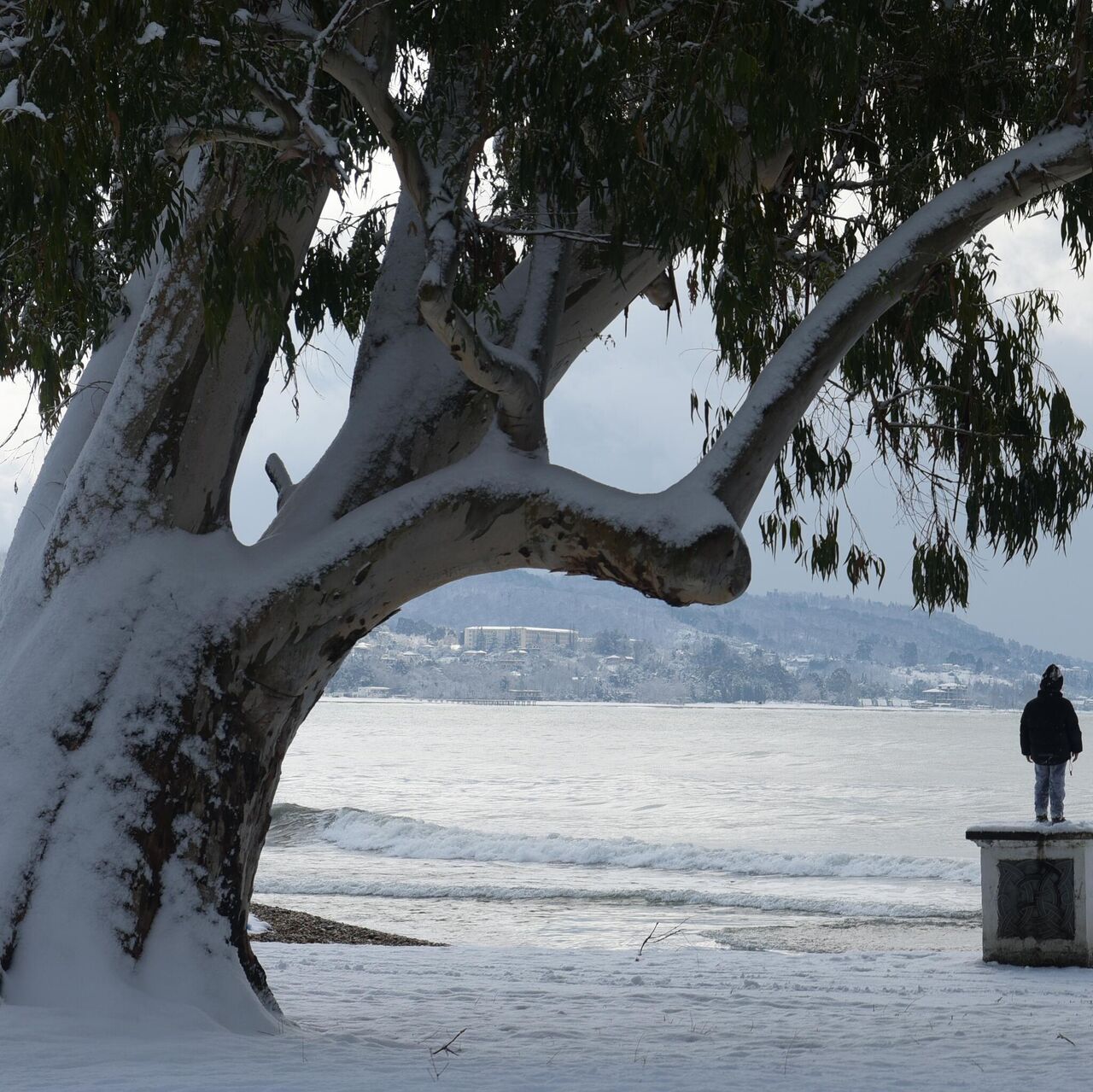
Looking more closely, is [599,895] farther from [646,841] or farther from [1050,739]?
[1050,739]

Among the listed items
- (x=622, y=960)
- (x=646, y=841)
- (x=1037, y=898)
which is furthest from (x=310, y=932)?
(x=646, y=841)

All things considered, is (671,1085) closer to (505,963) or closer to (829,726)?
(505,963)

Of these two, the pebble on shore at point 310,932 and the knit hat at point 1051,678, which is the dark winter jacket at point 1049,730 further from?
the pebble on shore at point 310,932

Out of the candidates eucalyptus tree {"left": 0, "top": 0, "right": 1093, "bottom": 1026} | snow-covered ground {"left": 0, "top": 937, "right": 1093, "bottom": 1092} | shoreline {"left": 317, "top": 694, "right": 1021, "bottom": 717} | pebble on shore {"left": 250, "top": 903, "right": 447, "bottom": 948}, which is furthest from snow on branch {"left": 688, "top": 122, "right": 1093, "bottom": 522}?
shoreline {"left": 317, "top": 694, "right": 1021, "bottom": 717}

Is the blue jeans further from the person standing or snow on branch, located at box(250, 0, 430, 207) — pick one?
snow on branch, located at box(250, 0, 430, 207)

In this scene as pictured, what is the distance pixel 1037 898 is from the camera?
921 centimetres

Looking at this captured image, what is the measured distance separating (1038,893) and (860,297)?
527 centimetres

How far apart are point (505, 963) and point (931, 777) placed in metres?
45.7

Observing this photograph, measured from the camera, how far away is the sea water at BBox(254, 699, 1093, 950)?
1580cm

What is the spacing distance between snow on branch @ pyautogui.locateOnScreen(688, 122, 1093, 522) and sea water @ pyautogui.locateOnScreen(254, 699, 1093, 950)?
851 centimetres

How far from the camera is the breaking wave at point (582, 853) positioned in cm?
2225

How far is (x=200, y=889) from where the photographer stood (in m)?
5.07

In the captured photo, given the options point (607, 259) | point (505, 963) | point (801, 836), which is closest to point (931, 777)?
point (801, 836)

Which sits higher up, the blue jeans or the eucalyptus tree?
the eucalyptus tree
